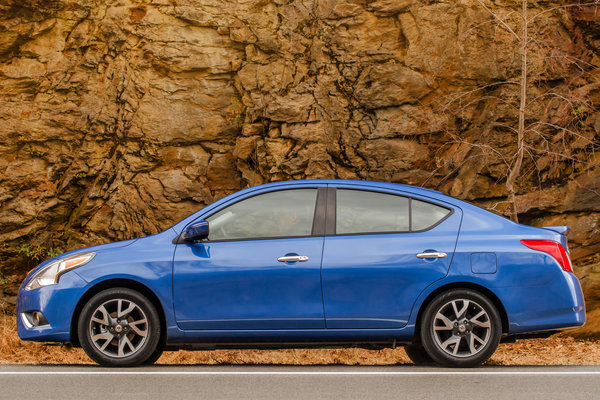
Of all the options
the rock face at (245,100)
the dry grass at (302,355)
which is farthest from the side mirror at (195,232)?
the rock face at (245,100)

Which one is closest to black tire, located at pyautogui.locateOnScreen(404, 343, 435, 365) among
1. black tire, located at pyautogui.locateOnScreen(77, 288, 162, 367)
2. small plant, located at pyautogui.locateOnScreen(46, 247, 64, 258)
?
black tire, located at pyautogui.locateOnScreen(77, 288, 162, 367)

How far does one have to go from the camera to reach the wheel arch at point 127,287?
23.2ft

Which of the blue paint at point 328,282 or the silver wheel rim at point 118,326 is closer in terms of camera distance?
the blue paint at point 328,282

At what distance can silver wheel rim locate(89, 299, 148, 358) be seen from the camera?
22.8 ft

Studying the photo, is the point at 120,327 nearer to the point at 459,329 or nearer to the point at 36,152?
the point at 459,329

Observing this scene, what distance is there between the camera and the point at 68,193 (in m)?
13.5

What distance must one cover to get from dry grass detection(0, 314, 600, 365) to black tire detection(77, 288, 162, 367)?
379 cm

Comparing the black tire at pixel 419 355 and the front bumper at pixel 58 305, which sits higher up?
the front bumper at pixel 58 305

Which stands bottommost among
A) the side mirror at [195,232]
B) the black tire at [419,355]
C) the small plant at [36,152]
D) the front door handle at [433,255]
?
the black tire at [419,355]

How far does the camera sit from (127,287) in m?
7.08
